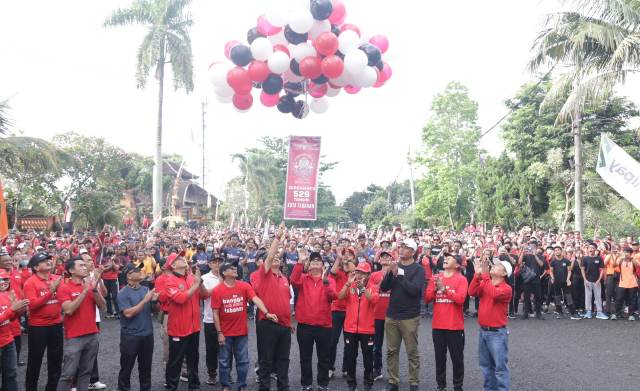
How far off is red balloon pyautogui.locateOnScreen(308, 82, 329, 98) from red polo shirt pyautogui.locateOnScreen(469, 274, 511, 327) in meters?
3.62

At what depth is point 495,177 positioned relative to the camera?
107 ft

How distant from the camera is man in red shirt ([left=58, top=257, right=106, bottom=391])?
6094 mm

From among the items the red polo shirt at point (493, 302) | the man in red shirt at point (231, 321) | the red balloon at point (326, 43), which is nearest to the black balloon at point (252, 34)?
the red balloon at point (326, 43)

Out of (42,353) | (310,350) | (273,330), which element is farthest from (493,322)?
(42,353)

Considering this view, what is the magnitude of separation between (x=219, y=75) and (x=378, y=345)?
441cm

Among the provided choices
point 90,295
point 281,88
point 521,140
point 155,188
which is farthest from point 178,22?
Result: point 90,295

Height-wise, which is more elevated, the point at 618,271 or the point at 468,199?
the point at 468,199

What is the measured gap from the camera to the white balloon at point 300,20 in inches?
288

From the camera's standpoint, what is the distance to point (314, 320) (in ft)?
22.6

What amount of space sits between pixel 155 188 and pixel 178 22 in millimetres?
7978

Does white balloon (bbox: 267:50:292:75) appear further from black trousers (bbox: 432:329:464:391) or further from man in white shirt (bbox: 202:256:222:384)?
black trousers (bbox: 432:329:464:391)

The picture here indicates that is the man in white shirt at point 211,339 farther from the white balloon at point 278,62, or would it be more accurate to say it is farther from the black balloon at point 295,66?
the black balloon at point 295,66

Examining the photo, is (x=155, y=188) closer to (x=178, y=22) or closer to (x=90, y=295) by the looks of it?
(x=178, y=22)

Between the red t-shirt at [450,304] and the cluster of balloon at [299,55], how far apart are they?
3.12 meters
